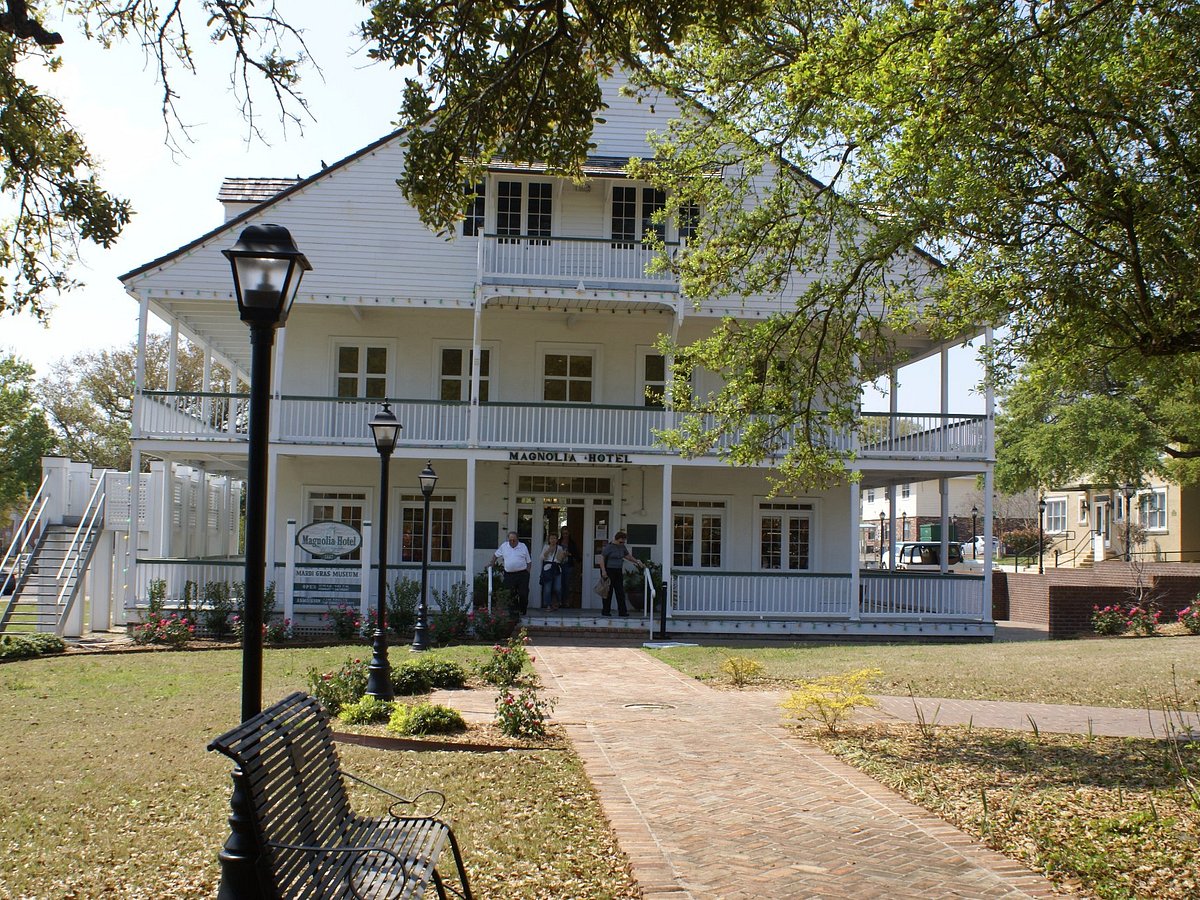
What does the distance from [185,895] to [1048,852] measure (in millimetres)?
4490

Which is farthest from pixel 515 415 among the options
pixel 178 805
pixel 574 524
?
pixel 178 805

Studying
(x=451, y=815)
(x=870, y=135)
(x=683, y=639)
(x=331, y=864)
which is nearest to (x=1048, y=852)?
(x=451, y=815)

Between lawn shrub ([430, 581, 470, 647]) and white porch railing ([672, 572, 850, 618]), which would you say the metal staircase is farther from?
white porch railing ([672, 572, 850, 618])

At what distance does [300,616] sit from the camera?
2048 cm

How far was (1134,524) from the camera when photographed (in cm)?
4547

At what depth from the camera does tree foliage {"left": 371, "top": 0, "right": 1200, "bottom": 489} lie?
8.51 meters

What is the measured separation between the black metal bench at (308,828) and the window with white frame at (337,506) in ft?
61.5

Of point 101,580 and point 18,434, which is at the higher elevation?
point 18,434

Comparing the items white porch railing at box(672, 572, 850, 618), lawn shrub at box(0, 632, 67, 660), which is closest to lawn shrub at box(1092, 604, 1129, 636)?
white porch railing at box(672, 572, 850, 618)

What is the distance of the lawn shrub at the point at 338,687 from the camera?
10477 mm

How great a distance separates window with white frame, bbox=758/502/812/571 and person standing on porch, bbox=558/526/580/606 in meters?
4.10

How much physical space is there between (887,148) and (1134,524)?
40022 mm

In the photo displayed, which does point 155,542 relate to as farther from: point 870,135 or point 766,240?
point 870,135

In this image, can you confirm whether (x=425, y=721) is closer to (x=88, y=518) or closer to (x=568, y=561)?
(x=568, y=561)
